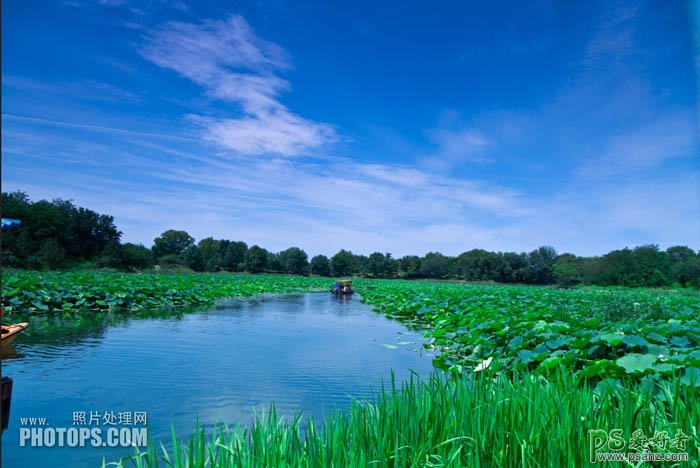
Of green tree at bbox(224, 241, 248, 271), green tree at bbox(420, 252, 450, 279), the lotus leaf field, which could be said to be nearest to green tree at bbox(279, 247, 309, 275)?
green tree at bbox(224, 241, 248, 271)

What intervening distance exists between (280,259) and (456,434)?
7628 cm

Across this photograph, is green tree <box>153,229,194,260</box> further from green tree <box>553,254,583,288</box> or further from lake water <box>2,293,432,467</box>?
lake water <box>2,293,432,467</box>

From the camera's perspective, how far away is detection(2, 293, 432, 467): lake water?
4066 mm

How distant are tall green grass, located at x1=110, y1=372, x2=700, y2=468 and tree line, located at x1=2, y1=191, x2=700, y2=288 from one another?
33653 mm

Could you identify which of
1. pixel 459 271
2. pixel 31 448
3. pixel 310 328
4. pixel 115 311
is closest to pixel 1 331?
pixel 31 448

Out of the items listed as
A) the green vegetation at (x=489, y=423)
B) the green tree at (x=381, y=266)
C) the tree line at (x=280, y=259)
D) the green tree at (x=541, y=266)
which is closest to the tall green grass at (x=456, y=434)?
the green vegetation at (x=489, y=423)

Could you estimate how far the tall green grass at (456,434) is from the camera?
253 centimetres

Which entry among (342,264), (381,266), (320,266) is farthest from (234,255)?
(381,266)

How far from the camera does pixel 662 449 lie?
2.58m

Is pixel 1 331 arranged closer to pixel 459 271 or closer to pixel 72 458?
pixel 72 458

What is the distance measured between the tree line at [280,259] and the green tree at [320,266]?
0.19 meters

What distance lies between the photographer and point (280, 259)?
77938 mm

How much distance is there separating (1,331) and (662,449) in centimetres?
343

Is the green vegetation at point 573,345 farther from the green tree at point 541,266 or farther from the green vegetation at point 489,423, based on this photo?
the green tree at point 541,266
